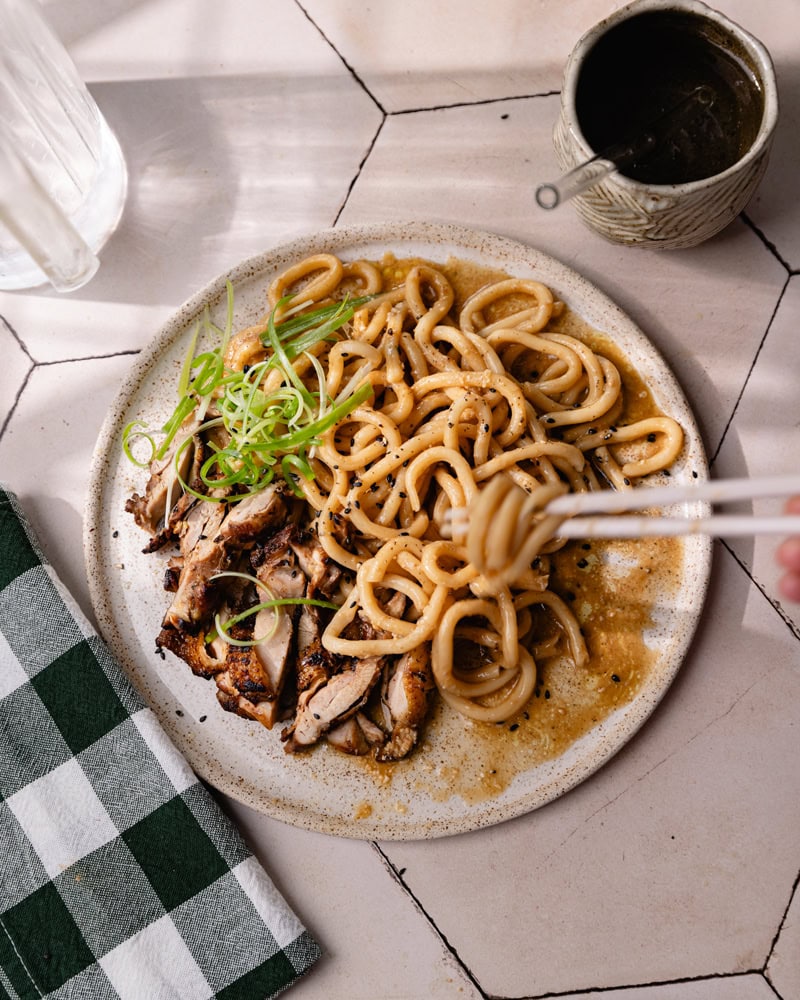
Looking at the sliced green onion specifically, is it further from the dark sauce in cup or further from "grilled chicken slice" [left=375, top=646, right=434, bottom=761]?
the dark sauce in cup

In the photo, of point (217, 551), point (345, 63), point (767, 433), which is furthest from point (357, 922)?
point (345, 63)

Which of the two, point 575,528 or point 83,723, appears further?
point 83,723

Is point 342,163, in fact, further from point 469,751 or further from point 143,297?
point 469,751

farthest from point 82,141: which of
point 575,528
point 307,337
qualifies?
point 575,528

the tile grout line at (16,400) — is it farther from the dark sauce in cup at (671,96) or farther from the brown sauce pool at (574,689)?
the dark sauce in cup at (671,96)

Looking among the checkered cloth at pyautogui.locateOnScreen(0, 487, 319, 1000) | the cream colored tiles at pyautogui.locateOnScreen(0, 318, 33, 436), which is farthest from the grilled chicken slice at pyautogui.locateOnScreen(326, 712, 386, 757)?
the cream colored tiles at pyautogui.locateOnScreen(0, 318, 33, 436)

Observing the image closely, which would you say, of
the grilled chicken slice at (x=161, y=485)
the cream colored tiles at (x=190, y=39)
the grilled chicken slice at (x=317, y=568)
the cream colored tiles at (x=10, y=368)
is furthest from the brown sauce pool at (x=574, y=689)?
the cream colored tiles at (x=190, y=39)
